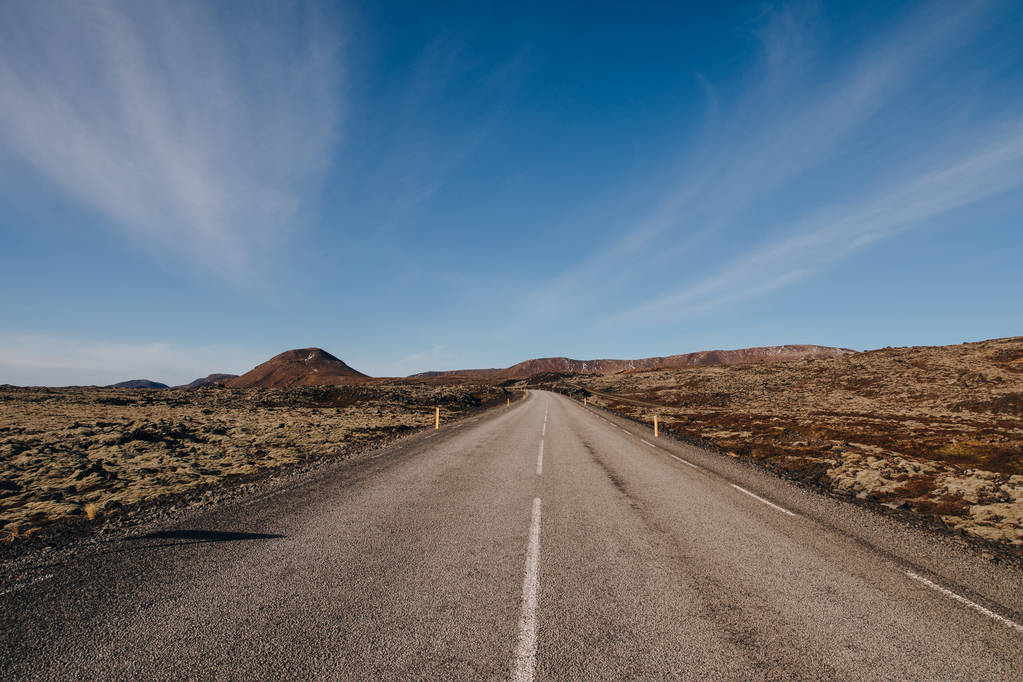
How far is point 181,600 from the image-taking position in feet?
14.5

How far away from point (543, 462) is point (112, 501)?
986cm

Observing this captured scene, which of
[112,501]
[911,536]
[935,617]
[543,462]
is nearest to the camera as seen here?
[935,617]

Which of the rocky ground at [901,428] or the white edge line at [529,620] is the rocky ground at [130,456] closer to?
the white edge line at [529,620]

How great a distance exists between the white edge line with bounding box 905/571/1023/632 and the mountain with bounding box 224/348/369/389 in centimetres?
14866

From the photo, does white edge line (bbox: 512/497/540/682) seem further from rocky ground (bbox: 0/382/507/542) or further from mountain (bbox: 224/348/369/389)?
mountain (bbox: 224/348/369/389)

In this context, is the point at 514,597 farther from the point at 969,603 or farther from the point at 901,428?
the point at 901,428

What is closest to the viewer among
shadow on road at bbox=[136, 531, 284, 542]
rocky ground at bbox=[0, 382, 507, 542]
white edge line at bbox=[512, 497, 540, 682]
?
white edge line at bbox=[512, 497, 540, 682]

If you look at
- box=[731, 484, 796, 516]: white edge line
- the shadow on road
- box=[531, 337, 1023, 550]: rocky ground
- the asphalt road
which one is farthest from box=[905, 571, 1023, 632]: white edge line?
the shadow on road

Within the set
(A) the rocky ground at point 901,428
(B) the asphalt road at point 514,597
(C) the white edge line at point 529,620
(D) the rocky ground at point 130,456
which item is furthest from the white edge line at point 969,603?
(D) the rocky ground at point 130,456

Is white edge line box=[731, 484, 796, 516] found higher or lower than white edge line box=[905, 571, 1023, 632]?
higher

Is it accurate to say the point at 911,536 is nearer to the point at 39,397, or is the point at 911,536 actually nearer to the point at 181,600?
the point at 181,600

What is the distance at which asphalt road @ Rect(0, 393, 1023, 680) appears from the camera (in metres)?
3.45

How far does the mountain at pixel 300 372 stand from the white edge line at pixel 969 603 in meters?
149

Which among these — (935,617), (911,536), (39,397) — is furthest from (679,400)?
(39,397)
